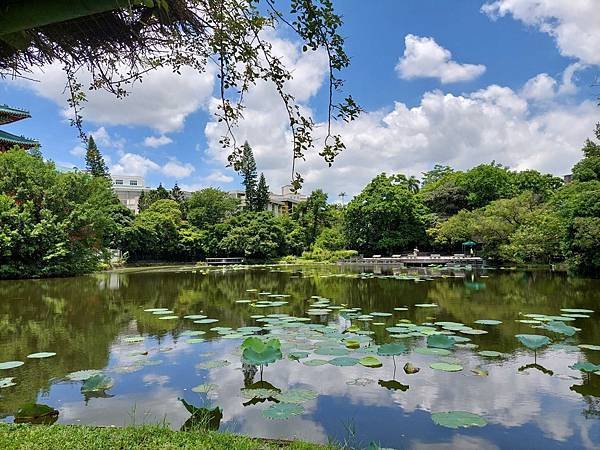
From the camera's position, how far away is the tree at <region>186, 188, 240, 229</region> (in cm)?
3347

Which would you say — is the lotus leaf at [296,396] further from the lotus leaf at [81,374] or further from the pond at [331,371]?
the lotus leaf at [81,374]

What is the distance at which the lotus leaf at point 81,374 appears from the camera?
14.2 feet

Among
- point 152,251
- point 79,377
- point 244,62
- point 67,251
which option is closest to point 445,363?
point 79,377

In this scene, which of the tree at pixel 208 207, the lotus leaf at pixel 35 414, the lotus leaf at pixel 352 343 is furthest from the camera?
the tree at pixel 208 207

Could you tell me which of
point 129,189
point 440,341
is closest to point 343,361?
point 440,341

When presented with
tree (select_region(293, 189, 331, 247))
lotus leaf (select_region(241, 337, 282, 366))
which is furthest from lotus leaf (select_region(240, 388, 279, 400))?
tree (select_region(293, 189, 331, 247))

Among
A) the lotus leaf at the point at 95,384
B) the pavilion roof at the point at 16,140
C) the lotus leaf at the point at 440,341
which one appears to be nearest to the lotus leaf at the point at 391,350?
the lotus leaf at the point at 440,341

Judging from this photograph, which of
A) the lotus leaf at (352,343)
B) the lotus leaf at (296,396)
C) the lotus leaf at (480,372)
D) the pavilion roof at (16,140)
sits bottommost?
the lotus leaf at (296,396)

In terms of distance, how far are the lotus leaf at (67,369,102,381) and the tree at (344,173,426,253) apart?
83.3 ft

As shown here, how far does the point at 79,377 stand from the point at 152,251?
26.5m

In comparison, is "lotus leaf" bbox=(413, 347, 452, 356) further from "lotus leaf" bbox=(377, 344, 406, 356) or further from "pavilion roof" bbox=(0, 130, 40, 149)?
"pavilion roof" bbox=(0, 130, 40, 149)

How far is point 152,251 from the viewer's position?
2966cm

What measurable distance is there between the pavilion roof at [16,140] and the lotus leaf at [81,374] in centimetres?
1886

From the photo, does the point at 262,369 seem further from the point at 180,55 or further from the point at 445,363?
the point at 180,55
